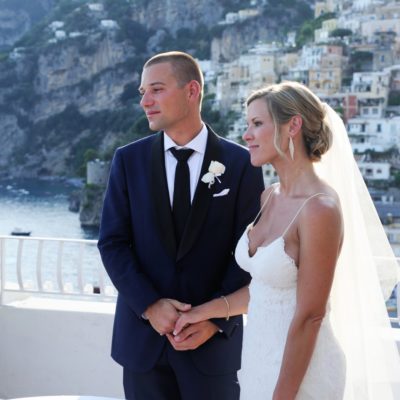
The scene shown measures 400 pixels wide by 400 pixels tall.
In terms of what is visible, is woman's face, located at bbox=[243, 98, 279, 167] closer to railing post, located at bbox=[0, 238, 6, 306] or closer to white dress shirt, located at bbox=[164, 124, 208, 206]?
white dress shirt, located at bbox=[164, 124, 208, 206]

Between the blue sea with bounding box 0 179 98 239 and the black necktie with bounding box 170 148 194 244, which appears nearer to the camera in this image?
the black necktie with bounding box 170 148 194 244

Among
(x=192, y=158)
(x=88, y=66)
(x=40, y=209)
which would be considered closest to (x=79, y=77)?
(x=88, y=66)

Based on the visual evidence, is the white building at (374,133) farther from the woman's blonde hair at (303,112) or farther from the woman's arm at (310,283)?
the woman's arm at (310,283)

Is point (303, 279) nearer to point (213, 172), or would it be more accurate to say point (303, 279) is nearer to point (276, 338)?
point (276, 338)

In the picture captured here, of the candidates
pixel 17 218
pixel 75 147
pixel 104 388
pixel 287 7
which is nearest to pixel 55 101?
pixel 75 147

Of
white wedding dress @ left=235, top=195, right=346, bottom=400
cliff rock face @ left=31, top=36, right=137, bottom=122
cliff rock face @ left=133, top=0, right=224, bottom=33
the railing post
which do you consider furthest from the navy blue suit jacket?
cliff rock face @ left=133, top=0, right=224, bottom=33

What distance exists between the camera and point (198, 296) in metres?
1.82

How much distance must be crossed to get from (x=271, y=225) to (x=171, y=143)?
0.41 m

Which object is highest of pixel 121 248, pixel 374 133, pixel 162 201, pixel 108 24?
pixel 162 201

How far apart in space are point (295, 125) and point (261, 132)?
2.8 inches

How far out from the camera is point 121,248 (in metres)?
1.84

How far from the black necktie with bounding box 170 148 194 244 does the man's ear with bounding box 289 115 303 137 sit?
395 millimetres

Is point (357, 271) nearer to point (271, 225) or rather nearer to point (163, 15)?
point (271, 225)

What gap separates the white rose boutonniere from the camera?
1.83 m
